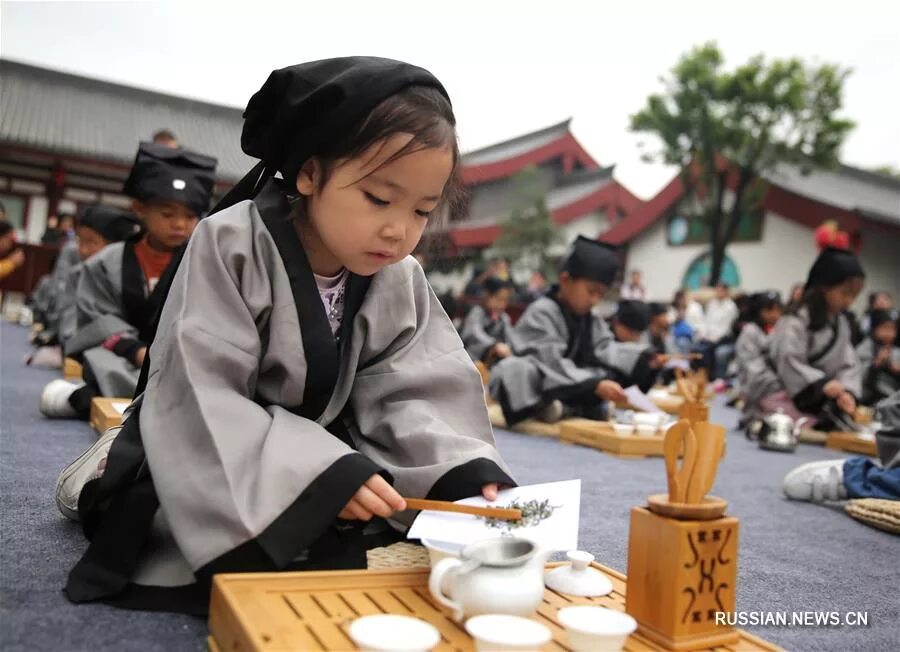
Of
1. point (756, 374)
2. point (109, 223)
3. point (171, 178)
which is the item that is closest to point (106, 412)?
point (171, 178)

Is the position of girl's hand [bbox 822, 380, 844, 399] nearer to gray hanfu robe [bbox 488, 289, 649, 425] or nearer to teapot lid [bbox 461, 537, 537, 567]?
gray hanfu robe [bbox 488, 289, 649, 425]

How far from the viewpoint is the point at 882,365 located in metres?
8.99

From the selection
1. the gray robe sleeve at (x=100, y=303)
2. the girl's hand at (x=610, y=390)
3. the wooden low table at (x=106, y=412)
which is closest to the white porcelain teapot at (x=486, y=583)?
the wooden low table at (x=106, y=412)

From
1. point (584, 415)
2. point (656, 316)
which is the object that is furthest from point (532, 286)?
point (584, 415)

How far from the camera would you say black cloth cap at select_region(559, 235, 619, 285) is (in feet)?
19.3

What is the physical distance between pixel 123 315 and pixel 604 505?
2911 mm

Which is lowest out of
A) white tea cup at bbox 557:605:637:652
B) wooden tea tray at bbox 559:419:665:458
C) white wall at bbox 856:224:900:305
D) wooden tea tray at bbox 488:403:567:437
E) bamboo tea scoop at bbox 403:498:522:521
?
wooden tea tray at bbox 488:403:567:437

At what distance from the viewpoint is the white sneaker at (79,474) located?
79.4 inches

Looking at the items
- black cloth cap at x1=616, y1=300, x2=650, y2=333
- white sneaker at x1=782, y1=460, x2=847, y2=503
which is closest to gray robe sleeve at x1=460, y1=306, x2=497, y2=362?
black cloth cap at x1=616, y1=300, x2=650, y2=333

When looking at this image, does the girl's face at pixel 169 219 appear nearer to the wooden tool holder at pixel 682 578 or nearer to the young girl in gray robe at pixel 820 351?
the wooden tool holder at pixel 682 578

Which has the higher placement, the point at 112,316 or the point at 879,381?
the point at 112,316

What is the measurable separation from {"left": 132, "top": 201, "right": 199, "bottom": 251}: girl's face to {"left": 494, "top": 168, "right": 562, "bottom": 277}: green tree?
47.1 ft

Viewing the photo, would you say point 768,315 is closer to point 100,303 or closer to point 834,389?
point 834,389

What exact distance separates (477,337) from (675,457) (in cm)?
729
